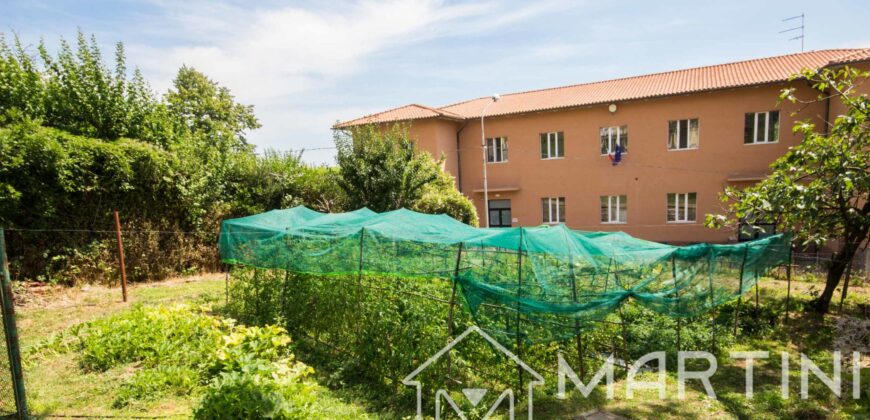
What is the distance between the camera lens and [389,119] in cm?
2150

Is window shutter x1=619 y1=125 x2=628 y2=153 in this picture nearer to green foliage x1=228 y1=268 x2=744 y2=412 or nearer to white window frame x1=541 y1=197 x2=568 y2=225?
white window frame x1=541 y1=197 x2=568 y2=225

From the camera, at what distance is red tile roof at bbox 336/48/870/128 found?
53.0ft

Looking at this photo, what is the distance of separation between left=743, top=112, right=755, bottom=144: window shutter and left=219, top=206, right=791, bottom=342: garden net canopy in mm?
11386

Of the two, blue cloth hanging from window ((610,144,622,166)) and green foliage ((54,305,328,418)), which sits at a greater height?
blue cloth hanging from window ((610,144,622,166))

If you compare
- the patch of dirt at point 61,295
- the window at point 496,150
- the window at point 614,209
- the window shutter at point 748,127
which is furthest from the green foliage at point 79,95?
the window shutter at point 748,127

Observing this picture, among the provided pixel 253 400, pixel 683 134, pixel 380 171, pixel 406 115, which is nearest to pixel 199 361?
pixel 253 400

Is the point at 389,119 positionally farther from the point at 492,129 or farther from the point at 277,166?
A: the point at 277,166

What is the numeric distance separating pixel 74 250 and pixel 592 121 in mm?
18415

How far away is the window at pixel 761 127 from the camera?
1616cm

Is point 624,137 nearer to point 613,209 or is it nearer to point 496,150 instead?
point 613,209

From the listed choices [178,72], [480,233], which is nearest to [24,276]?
[480,233]

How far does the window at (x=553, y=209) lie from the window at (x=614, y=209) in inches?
69.5

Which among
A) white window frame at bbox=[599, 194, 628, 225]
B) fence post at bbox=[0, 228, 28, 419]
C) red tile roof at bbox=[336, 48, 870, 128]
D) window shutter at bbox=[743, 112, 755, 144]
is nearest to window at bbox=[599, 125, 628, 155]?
red tile roof at bbox=[336, 48, 870, 128]

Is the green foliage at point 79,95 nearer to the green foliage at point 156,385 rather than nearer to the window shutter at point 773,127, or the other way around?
the green foliage at point 156,385
